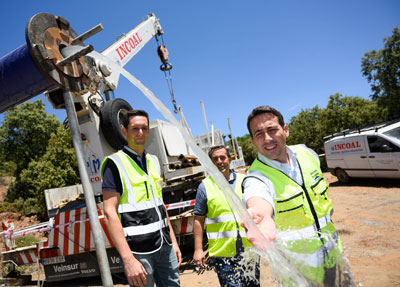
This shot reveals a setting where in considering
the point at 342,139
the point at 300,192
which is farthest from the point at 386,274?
the point at 342,139

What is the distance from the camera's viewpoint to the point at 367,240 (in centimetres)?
461

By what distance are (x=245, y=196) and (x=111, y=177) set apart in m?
1.13

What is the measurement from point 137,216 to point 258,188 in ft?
3.51

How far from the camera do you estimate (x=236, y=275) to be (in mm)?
2166

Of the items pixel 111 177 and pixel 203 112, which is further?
pixel 203 112

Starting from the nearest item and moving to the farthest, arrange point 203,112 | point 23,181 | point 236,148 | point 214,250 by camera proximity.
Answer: point 214,250 → point 203,112 → point 236,148 → point 23,181

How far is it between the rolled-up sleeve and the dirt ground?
266cm

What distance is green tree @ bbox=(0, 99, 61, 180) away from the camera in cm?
2595

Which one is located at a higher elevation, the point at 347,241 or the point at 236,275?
the point at 236,275

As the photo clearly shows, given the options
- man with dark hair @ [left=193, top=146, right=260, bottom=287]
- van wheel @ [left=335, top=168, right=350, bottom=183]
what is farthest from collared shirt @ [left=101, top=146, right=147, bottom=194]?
van wheel @ [left=335, top=168, right=350, bottom=183]

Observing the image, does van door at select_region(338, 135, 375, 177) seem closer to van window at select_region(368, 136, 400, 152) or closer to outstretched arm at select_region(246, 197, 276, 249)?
van window at select_region(368, 136, 400, 152)

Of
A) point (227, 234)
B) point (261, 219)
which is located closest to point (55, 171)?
point (227, 234)

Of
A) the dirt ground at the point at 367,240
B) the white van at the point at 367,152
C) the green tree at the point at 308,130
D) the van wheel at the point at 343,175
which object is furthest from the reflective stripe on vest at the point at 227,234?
the green tree at the point at 308,130

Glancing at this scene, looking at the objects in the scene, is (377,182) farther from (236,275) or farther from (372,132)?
(236,275)
